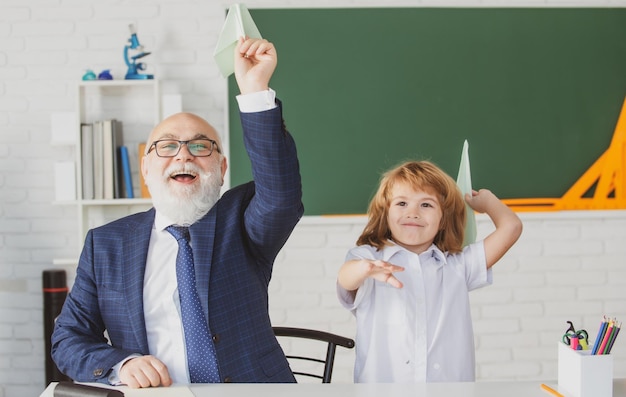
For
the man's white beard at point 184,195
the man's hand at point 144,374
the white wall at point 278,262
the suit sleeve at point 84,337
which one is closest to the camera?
the man's hand at point 144,374

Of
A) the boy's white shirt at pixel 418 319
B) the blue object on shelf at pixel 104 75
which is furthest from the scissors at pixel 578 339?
the blue object on shelf at pixel 104 75

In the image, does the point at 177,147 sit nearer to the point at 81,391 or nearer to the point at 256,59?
the point at 256,59

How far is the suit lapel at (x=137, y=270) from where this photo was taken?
188 cm

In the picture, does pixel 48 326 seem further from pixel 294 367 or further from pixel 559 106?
pixel 559 106

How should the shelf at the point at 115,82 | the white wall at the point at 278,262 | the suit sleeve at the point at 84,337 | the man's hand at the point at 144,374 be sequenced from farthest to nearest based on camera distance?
the white wall at the point at 278,262 → the shelf at the point at 115,82 → the suit sleeve at the point at 84,337 → the man's hand at the point at 144,374

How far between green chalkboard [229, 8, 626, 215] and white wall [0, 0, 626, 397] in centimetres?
10

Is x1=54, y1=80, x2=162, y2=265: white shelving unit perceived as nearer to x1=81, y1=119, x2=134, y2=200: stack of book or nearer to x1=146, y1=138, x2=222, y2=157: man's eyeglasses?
x1=81, y1=119, x2=134, y2=200: stack of book

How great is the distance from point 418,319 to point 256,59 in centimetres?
77

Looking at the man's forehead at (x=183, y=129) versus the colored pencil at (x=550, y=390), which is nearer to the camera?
the colored pencil at (x=550, y=390)

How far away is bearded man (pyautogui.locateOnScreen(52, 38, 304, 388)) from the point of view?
71.0 inches

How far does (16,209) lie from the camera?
12.3 ft

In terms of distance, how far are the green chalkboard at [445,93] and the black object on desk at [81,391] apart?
2287 millimetres

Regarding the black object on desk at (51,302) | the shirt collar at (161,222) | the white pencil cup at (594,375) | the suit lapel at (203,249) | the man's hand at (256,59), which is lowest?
the black object on desk at (51,302)

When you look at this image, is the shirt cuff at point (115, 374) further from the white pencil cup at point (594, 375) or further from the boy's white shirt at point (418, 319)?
the white pencil cup at point (594, 375)
